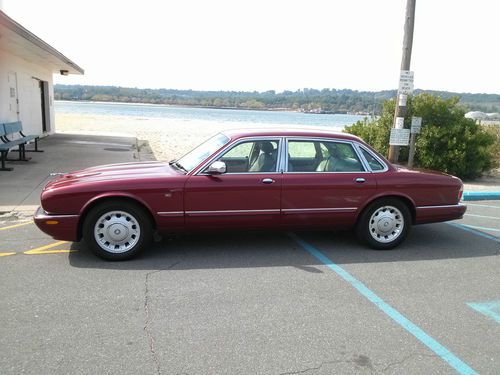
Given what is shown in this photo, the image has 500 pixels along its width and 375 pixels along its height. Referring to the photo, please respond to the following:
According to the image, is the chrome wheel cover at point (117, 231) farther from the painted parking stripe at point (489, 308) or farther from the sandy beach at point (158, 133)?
the sandy beach at point (158, 133)

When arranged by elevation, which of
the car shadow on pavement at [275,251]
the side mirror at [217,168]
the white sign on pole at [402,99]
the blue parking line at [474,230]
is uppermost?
the white sign on pole at [402,99]

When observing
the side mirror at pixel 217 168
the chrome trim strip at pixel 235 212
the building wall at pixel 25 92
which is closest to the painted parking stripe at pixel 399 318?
the chrome trim strip at pixel 235 212

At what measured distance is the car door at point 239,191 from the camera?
5.14 meters

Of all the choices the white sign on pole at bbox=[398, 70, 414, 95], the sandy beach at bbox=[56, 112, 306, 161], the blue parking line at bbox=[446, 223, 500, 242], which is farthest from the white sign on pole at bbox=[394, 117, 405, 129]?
the sandy beach at bbox=[56, 112, 306, 161]

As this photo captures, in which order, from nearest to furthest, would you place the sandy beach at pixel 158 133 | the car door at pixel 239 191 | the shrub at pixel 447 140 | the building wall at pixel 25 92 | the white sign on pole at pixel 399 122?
the car door at pixel 239 191
the white sign on pole at pixel 399 122
the shrub at pixel 447 140
the building wall at pixel 25 92
the sandy beach at pixel 158 133

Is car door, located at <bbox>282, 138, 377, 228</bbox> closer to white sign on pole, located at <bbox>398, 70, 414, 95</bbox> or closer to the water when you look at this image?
white sign on pole, located at <bbox>398, 70, 414, 95</bbox>

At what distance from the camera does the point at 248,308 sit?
3.99m

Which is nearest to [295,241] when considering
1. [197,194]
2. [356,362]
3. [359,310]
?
[197,194]

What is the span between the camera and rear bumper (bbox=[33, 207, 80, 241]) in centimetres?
490

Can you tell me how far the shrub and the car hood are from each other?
8.58 m

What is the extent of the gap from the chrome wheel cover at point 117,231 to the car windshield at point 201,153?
92 cm

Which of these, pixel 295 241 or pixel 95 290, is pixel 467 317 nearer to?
pixel 295 241

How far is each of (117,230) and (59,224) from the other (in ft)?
2.06

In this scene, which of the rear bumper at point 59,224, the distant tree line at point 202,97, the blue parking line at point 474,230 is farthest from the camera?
the distant tree line at point 202,97
